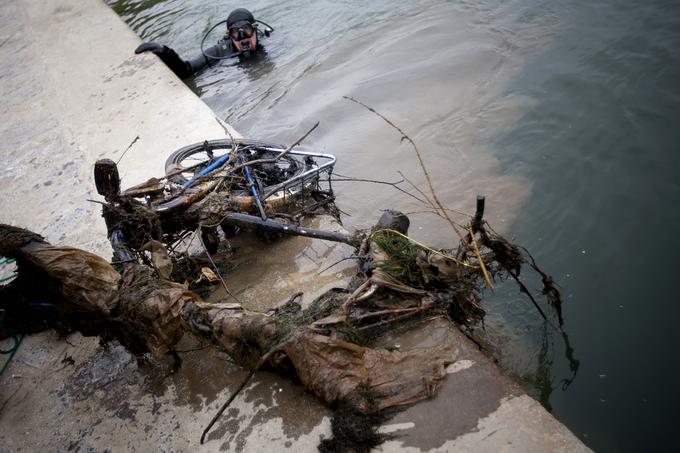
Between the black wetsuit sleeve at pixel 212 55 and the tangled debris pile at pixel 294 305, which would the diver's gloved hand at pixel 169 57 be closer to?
the black wetsuit sleeve at pixel 212 55

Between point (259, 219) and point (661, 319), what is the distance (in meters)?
3.31

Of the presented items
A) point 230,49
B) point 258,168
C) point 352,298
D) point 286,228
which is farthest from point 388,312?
point 230,49

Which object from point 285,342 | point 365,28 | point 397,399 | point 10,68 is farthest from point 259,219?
point 10,68

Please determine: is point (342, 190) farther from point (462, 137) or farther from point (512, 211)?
point (512, 211)

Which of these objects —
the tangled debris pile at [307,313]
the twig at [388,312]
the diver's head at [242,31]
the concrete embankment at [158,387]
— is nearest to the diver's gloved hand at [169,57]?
the diver's head at [242,31]

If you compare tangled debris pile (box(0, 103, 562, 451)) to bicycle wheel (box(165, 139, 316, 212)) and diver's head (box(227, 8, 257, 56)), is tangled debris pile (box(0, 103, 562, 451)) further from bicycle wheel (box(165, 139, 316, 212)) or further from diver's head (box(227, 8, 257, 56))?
diver's head (box(227, 8, 257, 56))

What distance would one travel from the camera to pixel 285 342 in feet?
8.85

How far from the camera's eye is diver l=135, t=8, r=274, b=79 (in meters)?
9.25

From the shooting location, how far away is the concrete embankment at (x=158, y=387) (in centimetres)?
251

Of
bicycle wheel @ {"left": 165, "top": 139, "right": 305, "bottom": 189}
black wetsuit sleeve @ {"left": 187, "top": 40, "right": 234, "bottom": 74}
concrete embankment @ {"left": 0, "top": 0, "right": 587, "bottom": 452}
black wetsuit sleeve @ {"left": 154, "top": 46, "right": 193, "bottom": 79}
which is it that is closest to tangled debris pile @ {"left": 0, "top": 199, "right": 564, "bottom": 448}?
concrete embankment @ {"left": 0, "top": 0, "right": 587, "bottom": 452}

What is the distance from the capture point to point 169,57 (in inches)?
360

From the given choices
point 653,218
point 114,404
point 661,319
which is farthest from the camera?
point 653,218

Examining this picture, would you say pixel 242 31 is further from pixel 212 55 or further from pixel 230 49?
pixel 212 55

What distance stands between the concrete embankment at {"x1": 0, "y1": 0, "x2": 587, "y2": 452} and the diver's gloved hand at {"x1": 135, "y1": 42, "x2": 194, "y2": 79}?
8.29 ft
